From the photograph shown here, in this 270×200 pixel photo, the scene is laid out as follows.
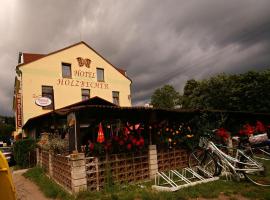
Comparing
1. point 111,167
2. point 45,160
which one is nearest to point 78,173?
point 111,167

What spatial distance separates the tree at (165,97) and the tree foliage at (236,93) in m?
15.3

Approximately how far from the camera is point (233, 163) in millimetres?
7547

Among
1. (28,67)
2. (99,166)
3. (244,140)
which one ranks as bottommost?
(99,166)

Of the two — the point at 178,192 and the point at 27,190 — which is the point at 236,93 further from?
the point at 27,190

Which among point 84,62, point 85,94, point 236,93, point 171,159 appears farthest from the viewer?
point 236,93

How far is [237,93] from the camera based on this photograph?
27.0m

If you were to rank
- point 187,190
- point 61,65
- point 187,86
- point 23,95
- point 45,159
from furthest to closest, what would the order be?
1. point 187,86
2. point 61,65
3. point 23,95
4. point 45,159
5. point 187,190

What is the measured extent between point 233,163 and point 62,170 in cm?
544

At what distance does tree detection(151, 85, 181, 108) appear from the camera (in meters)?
48.7

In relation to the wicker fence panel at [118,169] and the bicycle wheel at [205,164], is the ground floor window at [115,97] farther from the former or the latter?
the bicycle wheel at [205,164]

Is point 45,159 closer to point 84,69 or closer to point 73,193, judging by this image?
point 73,193

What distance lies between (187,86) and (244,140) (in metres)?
29.7

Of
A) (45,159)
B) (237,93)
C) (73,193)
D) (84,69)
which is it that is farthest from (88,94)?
(73,193)

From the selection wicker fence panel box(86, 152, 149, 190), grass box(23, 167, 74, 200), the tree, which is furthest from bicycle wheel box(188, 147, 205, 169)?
the tree
